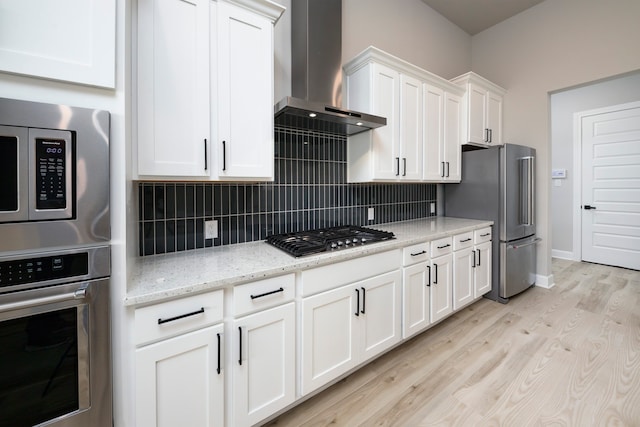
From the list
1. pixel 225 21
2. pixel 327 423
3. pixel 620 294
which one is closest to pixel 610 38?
pixel 620 294

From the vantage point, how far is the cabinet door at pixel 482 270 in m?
2.76

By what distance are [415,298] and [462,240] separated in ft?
2.85

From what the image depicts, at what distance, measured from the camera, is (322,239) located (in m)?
1.82

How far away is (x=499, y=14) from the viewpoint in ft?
11.2

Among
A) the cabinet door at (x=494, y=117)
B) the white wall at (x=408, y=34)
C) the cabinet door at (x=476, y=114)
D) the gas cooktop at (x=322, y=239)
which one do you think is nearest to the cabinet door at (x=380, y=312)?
the gas cooktop at (x=322, y=239)

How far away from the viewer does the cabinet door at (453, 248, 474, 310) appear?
249 cm

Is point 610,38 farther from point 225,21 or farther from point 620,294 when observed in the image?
point 225,21

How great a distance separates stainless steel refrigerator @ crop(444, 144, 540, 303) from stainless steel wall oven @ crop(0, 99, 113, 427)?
10.9 ft

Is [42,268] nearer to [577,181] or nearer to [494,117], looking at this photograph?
[494,117]

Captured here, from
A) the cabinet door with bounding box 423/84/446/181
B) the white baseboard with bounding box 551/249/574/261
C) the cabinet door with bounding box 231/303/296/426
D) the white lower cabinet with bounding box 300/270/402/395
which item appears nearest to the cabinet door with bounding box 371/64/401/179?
the cabinet door with bounding box 423/84/446/181

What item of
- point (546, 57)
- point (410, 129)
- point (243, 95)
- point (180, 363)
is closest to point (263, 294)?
point (180, 363)

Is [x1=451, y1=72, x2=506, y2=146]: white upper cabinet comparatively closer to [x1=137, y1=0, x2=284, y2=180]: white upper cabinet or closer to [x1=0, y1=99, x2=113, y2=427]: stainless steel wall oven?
[x1=137, y1=0, x2=284, y2=180]: white upper cabinet

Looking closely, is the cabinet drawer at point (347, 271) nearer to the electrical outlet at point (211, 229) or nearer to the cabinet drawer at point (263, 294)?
the cabinet drawer at point (263, 294)

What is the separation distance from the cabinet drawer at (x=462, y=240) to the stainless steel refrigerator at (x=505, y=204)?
534mm
